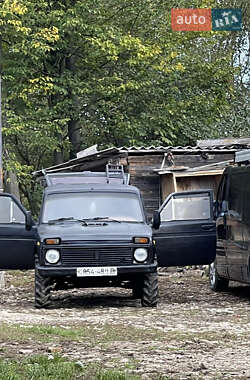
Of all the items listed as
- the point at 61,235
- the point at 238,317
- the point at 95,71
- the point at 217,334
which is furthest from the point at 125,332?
the point at 95,71

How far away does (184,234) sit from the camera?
1611 centimetres

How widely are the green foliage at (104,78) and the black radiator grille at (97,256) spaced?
48.9ft

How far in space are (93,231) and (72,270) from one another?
732 millimetres

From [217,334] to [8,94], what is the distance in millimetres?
22258

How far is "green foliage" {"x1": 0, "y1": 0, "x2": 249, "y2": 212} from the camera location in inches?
1235

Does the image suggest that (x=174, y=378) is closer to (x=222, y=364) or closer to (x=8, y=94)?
(x=222, y=364)

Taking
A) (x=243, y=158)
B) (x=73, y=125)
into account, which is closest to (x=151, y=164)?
(x=73, y=125)

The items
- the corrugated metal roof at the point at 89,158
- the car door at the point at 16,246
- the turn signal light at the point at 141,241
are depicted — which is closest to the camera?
the turn signal light at the point at 141,241

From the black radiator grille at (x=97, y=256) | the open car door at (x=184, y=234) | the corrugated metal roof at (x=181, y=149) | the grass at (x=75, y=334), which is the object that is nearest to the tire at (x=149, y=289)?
the black radiator grille at (x=97, y=256)

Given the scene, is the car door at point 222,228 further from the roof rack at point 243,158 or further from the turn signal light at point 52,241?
the turn signal light at point 52,241

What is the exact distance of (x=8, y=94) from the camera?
106 ft

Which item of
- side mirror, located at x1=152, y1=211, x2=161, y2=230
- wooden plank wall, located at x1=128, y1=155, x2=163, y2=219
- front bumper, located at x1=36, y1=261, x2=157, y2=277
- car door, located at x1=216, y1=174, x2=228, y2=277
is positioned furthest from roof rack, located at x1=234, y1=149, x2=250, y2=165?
wooden plank wall, located at x1=128, y1=155, x2=163, y2=219

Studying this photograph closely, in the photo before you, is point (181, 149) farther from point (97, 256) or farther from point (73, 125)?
point (97, 256)

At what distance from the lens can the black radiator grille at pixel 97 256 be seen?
14.7 m
